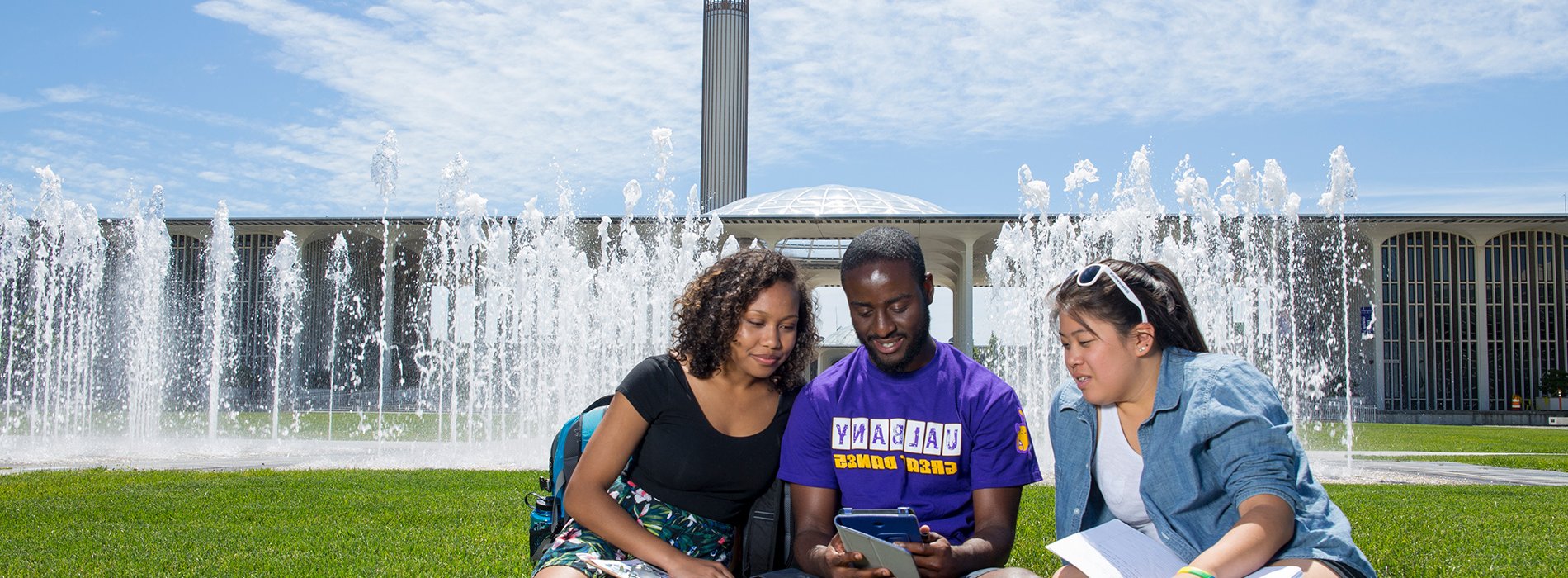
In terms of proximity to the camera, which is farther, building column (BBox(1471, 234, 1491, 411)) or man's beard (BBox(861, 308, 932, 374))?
building column (BBox(1471, 234, 1491, 411))

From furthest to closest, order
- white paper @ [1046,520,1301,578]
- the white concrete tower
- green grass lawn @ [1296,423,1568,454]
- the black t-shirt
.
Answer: the white concrete tower → green grass lawn @ [1296,423,1568,454] → the black t-shirt → white paper @ [1046,520,1301,578]

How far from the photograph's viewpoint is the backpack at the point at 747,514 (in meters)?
2.77

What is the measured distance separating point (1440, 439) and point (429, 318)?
1149 inches

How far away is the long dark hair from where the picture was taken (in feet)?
7.96

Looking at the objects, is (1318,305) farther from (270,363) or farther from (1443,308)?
(270,363)

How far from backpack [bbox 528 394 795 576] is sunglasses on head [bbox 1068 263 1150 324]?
2.87 ft

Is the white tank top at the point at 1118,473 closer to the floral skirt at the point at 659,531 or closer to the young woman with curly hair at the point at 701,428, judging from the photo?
the young woman with curly hair at the point at 701,428

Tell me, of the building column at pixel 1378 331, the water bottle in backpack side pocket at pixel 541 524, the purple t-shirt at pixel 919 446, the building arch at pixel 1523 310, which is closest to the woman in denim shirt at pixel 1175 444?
the purple t-shirt at pixel 919 446

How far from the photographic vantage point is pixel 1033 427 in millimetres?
17656

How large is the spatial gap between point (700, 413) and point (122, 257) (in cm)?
3177

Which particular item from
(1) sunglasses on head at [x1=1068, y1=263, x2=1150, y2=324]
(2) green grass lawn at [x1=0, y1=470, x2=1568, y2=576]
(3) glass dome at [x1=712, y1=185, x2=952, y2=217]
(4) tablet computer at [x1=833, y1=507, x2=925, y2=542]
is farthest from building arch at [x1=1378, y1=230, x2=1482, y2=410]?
(4) tablet computer at [x1=833, y1=507, x2=925, y2=542]

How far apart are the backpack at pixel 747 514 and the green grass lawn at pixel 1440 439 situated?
15026 mm

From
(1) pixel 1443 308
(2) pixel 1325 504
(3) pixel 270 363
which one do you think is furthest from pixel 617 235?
(2) pixel 1325 504

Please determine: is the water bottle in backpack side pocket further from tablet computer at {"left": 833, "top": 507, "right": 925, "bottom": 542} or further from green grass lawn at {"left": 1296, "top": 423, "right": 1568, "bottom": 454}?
green grass lawn at {"left": 1296, "top": 423, "right": 1568, "bottom": 454}
